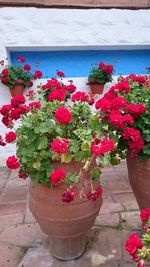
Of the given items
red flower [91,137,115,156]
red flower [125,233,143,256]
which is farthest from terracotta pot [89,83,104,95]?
red flower [125,233,143,256]

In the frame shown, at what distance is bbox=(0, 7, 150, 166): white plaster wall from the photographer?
3.99 m

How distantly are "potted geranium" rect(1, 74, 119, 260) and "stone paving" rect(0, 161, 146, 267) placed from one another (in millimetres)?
287

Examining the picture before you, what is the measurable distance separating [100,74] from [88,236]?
2.42m

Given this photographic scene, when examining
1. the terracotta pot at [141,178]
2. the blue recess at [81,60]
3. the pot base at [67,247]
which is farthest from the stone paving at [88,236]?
the blue recess at [81,60]

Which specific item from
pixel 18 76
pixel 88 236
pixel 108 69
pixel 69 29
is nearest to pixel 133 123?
pixel 88 236

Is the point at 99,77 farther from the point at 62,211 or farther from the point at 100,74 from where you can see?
the point at 62,211

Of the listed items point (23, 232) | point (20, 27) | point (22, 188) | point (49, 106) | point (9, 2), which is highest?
point (9, 2)

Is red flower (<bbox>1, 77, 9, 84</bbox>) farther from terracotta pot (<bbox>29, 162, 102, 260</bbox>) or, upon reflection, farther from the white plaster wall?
terracotta pot (<bbox>29, 162, 102, 260</bbox>)

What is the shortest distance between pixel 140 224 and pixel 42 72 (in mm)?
2717

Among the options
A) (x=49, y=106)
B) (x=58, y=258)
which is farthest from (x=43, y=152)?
(x=58, y=258)

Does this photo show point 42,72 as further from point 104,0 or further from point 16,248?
point 16,248

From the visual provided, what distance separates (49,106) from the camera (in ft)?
6.50

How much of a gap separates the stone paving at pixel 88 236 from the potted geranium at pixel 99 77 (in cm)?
149

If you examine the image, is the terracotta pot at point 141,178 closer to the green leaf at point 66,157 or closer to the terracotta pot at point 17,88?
the green leaf at point 66,157
